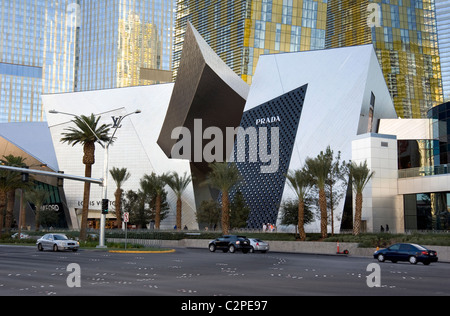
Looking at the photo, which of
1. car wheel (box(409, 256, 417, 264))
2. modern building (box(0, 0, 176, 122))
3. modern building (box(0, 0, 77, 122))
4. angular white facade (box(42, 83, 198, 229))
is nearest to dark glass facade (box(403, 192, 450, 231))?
car wheel (box(409, 256, 417, 264))

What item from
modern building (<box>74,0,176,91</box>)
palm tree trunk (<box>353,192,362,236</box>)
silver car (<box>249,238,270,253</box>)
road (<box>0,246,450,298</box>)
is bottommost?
A: silver car (<box>249,238,270,253</box>)

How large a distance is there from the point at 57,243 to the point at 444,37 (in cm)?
14252

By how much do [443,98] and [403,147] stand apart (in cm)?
10457

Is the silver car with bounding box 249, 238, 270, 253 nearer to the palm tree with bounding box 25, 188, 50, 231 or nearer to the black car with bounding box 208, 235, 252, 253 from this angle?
the black car with bounding box 208, 235, 252, 253

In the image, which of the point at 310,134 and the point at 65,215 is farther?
the point at 65,215

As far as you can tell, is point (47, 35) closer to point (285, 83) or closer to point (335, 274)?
point (285, 83)

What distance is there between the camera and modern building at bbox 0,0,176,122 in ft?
547

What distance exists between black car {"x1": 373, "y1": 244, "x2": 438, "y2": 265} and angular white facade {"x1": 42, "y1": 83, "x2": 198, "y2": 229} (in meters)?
50.2

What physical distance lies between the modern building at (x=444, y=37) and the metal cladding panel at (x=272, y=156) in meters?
105

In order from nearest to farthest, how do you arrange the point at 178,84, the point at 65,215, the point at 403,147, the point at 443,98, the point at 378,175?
the point at 378,175 < the point at 403,147 < the point at 178,84 < the point at 65,215 < the point at 443,98

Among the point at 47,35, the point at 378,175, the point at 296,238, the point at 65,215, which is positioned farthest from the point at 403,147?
the point at 47,35

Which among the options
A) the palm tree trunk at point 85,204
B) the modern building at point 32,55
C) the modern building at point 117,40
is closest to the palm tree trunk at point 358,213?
the palm tree trunk at point 85,204

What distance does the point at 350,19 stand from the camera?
516 feet

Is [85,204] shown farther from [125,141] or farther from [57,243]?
[125,141]
